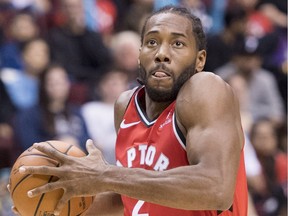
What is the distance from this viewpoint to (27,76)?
8281mm

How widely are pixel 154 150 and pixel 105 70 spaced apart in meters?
5.25

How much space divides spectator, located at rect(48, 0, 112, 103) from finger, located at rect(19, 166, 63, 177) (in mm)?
5341

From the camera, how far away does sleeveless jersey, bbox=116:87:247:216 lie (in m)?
3.71

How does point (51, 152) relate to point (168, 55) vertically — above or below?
below

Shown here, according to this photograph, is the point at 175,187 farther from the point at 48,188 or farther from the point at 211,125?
the point at 48,188

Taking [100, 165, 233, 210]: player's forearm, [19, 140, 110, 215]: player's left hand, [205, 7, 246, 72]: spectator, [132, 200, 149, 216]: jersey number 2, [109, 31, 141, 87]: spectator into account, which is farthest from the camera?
[205, 7, 246, 72]: spectator

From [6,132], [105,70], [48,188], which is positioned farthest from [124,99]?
[105,70]

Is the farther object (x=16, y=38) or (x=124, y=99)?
(x=16, y=38)

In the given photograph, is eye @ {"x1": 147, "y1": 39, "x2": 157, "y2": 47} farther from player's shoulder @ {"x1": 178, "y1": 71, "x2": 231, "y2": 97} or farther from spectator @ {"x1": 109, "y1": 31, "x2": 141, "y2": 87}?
spectator @ {"x1": 109, "y1": 31, "x2": 141, "y2": 87}

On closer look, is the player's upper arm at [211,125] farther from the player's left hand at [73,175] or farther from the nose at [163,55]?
the player's left hand at [73,175]

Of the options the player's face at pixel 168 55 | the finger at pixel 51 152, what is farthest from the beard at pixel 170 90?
the finger at pixel 51 152

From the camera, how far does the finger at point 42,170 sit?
346 centimetres

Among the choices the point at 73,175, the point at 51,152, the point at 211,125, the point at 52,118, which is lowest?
the point at 73,175

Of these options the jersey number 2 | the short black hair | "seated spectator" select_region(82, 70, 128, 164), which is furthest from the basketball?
"seated spectator" select_region(82, 70, 128, 164)
